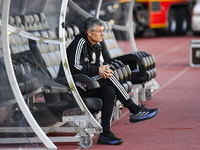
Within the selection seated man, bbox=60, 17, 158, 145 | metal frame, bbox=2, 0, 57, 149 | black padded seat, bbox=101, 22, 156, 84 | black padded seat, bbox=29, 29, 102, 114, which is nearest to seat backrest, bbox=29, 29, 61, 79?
black padded seat, bbox=29, 29, 102, 114

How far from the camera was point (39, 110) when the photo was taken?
16.9 ft

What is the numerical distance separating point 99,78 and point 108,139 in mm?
685

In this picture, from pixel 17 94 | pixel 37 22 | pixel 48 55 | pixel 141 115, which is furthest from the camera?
pixel 37 22

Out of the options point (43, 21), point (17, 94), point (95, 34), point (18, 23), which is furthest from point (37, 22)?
point (17, 94)

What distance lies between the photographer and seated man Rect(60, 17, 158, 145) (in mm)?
5242

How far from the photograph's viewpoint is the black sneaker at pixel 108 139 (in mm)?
5211

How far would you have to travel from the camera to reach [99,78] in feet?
17.5

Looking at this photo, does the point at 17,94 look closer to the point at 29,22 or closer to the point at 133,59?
the point at 29,22

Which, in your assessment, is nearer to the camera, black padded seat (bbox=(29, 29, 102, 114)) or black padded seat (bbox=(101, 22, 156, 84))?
black padded seat (bbox=(29, 29, 102, 114))

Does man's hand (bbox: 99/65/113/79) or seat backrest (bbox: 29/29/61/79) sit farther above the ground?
seat backrest (bbox: 29/29/61/79)

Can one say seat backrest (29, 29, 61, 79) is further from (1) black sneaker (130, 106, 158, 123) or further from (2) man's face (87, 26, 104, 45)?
(1) black sneaker (130, 106, 158, 123)

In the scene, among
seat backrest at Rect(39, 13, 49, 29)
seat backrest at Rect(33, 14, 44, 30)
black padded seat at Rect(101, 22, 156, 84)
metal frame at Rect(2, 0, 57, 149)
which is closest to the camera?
metal frame at Rect(2, 0, 57, 149)

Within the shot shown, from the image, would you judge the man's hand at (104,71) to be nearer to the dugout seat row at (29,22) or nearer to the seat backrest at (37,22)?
the dugout seat row at (29,22)

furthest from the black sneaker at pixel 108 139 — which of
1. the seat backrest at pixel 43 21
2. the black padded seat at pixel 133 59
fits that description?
the black padded seat at pixel 133 59
